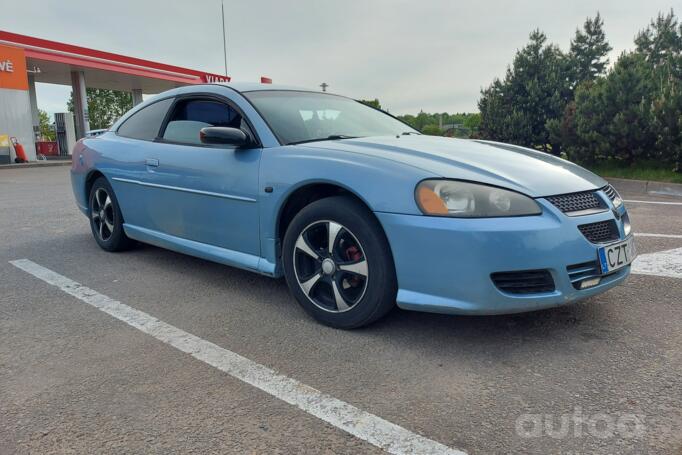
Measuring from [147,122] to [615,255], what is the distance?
3467 millimetres

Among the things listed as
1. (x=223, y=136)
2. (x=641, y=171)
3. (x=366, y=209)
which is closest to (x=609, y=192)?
(x=366, y=209)

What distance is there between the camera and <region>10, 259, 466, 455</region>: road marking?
1.80 m

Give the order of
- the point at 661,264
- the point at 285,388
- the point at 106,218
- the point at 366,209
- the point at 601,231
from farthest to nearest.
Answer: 1. the point at 106,218
2. the point at 661,264
3. the point at 366,209
4. the point at 601,231
5. the point at 285,388

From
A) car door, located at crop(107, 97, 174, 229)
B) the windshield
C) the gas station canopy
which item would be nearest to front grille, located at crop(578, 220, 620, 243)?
the windshield

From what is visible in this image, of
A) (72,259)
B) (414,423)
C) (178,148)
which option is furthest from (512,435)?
(72,259)

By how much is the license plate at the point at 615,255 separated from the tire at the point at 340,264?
0.98 m

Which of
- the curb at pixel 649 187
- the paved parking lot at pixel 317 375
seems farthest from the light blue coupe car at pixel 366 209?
the curb at pixel 649 187

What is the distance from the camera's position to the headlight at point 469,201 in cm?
240

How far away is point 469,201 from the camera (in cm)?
242

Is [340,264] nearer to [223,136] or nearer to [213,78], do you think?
[223,136]

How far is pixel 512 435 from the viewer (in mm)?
1831

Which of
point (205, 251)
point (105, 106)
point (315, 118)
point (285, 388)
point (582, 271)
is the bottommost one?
point (285, 388)

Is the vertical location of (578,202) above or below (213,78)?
below

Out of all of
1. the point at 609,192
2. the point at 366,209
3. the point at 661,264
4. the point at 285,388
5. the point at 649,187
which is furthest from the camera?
the point at 649,187
